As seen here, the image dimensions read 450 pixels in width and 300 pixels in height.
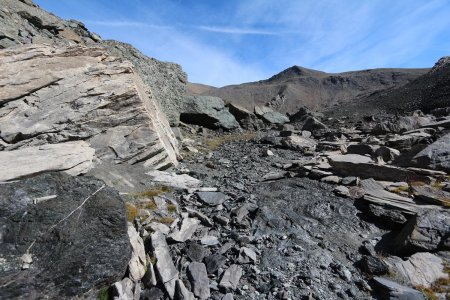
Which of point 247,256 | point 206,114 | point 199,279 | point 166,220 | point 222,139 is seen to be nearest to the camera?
point 199,279

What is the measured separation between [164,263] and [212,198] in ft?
16.1

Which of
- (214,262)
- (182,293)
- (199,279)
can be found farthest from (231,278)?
(182,293)

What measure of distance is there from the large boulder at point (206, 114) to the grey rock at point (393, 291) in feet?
95.1

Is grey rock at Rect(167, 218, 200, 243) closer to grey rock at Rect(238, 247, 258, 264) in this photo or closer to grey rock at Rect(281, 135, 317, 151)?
grey rock at Rect(238, 247, 258, 264)

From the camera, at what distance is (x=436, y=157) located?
1759 centimetres

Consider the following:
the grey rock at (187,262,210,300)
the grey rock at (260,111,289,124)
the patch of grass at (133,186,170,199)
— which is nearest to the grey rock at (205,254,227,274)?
the grey rock at (187,262,210,300)

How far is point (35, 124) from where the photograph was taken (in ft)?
44.8

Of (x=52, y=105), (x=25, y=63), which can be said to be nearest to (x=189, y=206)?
(x=52, y=105)

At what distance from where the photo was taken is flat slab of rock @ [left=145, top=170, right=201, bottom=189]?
15.0 meters

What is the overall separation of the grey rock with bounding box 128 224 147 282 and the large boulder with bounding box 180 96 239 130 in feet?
86.5

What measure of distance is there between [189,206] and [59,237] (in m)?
5.99

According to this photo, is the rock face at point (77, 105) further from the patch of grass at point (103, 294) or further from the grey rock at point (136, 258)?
the patch of grass at point (103, 294)

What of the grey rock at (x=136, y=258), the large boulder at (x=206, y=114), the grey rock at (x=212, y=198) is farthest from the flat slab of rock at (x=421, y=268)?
the large boulder at (x=206, y=114)

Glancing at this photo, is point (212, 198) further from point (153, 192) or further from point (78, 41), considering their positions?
point (78, 41)
